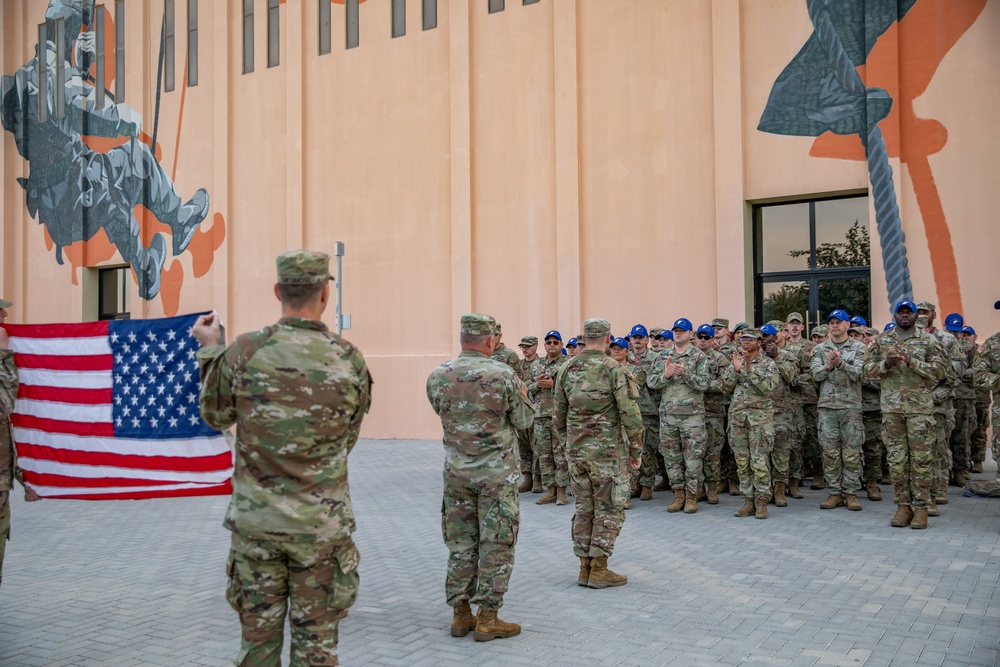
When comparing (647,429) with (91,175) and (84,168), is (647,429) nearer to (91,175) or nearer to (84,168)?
(91,175)

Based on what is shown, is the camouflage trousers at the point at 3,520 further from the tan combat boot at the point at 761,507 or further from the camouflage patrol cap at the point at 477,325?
the tan combat boot at the point at 761,507

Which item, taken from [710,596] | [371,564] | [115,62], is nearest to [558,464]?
[371,564]

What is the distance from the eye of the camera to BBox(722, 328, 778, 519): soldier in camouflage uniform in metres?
9.06

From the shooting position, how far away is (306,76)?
800 inches

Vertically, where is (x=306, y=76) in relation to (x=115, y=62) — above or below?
Result: below

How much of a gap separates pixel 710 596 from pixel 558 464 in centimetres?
426

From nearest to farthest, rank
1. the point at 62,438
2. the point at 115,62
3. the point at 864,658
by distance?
the point at 864,658 → the point at 62,438 → the point at 115,62

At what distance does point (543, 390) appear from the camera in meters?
11.0

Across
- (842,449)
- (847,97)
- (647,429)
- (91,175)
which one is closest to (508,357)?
(647,429)

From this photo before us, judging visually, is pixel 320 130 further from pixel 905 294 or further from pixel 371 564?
pixel 371 564

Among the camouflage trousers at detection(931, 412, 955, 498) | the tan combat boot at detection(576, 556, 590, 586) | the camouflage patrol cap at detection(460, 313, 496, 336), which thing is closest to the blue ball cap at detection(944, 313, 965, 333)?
the camouflage trousers at detection(931, 412, 955, 498)

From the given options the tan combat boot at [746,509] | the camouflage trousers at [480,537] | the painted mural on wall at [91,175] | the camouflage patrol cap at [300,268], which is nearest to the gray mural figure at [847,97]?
the tan combat boot at [746,509]

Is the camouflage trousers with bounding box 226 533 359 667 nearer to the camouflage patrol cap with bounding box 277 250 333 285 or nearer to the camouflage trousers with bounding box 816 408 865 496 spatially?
the camouflage patrol cap with bounding box 277 250 333 285

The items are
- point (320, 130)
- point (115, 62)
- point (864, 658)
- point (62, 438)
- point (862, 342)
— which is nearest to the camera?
point (864, 658)
